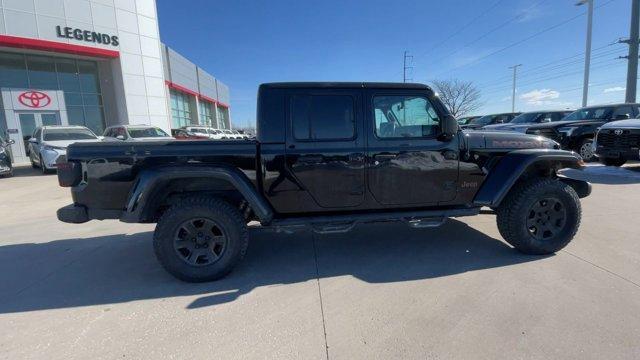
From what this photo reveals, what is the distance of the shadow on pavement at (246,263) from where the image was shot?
123 inches

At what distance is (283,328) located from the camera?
2.52m

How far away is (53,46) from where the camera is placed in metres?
17.5

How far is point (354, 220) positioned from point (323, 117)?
1114mm

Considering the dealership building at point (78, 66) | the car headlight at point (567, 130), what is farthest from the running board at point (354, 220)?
the dealership building at point (78, 66)

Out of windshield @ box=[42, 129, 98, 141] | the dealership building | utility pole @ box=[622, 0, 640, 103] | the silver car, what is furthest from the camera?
utility pole @ box=[622, 0, 640, 103]

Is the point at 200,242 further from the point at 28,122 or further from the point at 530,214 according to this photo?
the point at 28,122

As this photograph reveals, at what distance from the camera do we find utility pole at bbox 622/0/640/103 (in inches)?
778

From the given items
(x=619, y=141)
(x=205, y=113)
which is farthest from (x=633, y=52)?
(x=205, y=113)

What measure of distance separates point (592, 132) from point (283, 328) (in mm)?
11802

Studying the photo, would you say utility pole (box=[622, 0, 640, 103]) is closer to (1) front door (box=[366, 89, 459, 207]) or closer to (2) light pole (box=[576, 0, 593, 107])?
(2) light pole (box=[576, 0, 593, 107])

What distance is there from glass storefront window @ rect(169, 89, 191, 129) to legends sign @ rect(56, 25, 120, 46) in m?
11.5

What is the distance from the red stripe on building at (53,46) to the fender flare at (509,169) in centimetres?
2193

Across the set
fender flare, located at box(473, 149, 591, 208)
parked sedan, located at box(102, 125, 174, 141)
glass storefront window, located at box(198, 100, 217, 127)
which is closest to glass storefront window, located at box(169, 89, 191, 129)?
glass storefront window, located at box(198, 100, 217, 127)

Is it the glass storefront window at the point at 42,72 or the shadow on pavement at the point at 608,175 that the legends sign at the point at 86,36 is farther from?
the shadow on pavement at the point at 608,175
